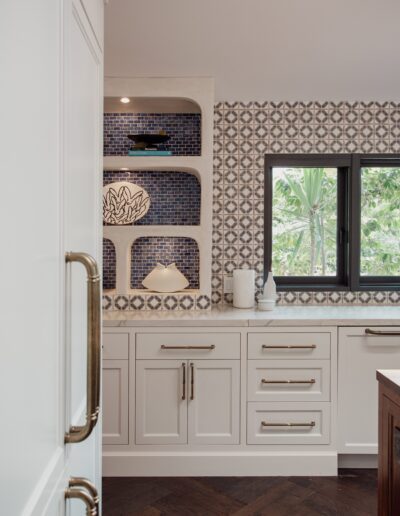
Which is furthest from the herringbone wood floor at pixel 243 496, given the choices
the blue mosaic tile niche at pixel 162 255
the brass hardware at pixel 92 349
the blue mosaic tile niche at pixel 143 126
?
the blue mosaic tile niche at pixel 143 126

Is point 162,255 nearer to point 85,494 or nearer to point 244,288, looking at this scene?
point 244,288

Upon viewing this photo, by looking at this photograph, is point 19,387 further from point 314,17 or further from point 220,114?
point 220,114

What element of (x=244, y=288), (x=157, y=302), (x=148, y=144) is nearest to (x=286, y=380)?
(x=244, y=288)

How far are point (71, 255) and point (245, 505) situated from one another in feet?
6.81

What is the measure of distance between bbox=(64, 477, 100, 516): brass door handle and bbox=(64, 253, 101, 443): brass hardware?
0.08 m

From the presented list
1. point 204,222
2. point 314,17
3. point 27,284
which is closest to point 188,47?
point 314,17

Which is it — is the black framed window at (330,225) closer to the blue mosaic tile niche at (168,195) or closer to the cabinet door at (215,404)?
the blue mosaic tile niche at (168,195)

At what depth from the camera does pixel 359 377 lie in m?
2.84

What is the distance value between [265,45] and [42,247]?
212cm

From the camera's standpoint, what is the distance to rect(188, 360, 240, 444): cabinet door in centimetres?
280

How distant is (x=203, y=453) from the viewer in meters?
2.80

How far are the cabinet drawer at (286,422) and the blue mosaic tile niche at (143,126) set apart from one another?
1.84 metres

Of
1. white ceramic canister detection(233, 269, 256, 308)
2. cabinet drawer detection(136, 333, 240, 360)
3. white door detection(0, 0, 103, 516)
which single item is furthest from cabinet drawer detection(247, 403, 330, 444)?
white door detection(0, 0, 103, 516)

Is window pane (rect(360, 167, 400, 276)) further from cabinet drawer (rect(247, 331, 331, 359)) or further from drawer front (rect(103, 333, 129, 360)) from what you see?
drawer front (rect(103, 333, 129, 360))
